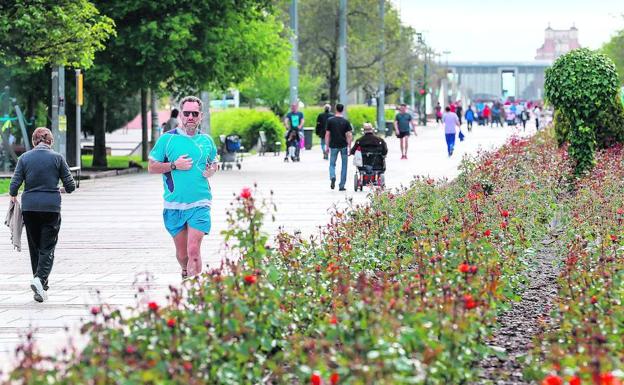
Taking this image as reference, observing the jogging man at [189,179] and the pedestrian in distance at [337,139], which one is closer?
the jogging man at [189,179]

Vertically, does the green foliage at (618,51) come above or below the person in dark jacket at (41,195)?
above

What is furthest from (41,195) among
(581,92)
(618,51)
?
(618,51)

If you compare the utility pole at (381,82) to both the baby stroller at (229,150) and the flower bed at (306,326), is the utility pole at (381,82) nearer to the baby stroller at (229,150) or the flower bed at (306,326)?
the baby stroller at (229,150)

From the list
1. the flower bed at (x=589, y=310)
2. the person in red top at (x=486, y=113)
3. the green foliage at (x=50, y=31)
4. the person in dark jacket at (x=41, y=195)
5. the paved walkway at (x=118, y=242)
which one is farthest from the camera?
the person in red top at (x=486, y=113)

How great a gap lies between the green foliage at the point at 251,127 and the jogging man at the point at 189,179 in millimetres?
41761

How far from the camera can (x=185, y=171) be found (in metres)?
11.5

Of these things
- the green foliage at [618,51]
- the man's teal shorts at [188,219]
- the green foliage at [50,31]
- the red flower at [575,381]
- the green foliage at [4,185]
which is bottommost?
the green foliage at [4,185]

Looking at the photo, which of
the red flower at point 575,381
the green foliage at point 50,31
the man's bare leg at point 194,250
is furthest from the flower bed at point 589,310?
the green foliage at point 50,31

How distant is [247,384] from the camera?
22.3 feet

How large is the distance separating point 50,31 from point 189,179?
57.9 ft

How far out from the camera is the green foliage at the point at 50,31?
28359 mm

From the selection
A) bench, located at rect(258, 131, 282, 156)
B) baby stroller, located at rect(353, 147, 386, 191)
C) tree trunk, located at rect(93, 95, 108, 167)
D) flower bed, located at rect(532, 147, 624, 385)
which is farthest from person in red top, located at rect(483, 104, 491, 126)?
flower bed, located at rect(532, 147, 624, 385)

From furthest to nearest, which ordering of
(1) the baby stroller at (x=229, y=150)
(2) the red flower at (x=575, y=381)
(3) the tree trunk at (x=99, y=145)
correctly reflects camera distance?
1. (3) the tree trunk at (x=99, y=145)
2. (1) the baby stroller at (x=229, y=150)
3. (2) the red flower at (x=575, y=381)

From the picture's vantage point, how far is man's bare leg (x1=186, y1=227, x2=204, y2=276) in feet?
37.9
